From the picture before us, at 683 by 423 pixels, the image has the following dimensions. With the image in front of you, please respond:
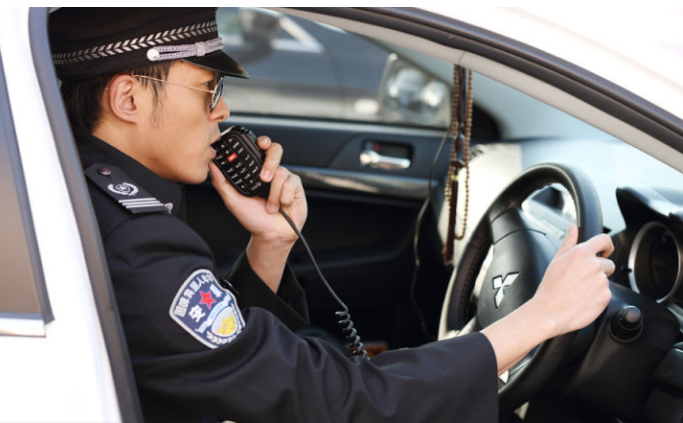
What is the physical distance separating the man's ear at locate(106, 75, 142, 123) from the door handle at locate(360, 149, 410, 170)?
1.72 metres

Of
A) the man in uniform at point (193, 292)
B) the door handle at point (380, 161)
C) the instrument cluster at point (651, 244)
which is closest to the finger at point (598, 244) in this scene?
the man in uniform at point (193, 292)

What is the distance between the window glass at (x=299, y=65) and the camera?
5555 millimetres

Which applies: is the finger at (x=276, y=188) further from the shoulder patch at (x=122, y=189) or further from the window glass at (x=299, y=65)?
the window glass at (x=299, y=65)

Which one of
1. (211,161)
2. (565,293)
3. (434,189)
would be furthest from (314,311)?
(565,293)

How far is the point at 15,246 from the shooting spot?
99 cm

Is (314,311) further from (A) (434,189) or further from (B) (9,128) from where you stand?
(B) (9,128)

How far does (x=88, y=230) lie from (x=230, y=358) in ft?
0.85

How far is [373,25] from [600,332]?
677 mm

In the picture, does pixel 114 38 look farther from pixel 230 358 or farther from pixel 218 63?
pixel 230 358

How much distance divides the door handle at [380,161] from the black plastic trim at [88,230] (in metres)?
1.95

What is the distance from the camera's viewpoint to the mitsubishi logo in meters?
1.53

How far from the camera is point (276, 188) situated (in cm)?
154

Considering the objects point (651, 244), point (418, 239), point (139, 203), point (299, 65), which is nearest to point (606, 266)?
point (651, 244)

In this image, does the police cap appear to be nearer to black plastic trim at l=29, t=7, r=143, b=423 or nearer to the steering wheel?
black plastic trim at l=29, t=7, r=143, b=423
